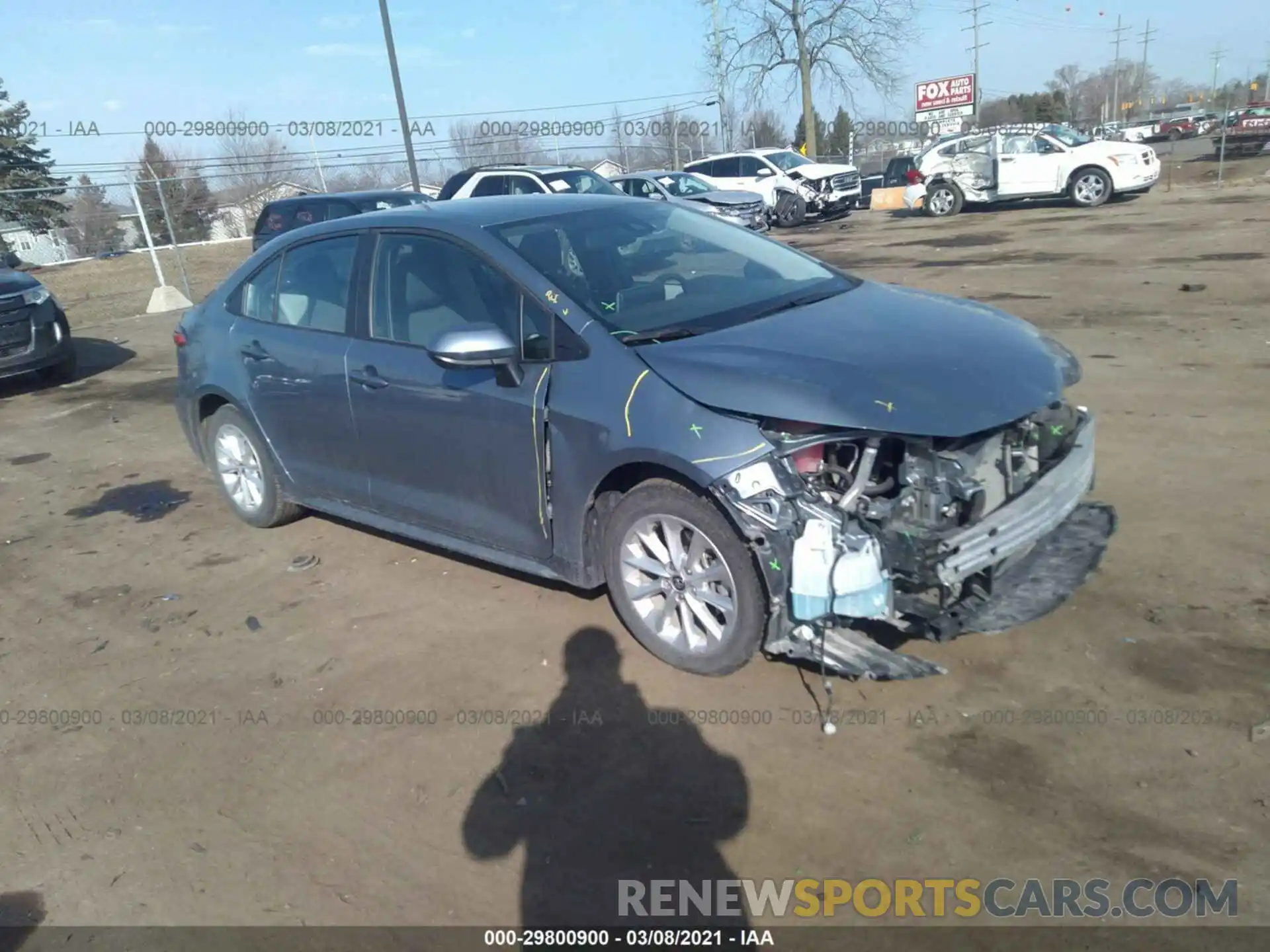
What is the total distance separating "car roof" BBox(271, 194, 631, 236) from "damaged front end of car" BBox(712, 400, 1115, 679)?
5.90ft

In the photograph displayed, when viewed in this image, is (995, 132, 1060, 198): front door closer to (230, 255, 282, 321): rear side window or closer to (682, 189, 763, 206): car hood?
(682, 189, 763, 206): car hood

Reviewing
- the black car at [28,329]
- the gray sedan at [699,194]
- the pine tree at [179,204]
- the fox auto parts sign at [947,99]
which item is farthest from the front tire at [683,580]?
the fox auto parts sign at [947,99]

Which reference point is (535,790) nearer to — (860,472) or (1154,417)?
(860,472)

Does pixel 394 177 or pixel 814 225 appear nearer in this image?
pixel 814 225

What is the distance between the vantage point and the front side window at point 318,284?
477 centimetres

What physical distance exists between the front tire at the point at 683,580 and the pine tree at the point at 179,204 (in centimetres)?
1936

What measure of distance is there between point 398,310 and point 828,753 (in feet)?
8.94

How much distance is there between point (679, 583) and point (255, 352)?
2.96 metres

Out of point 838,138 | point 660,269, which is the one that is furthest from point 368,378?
point 838,138

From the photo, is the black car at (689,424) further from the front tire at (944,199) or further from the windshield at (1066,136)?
the front tire at (944,199)

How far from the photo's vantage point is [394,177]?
36.8 meters

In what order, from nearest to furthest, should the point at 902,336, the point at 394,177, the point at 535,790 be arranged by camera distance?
the point at 535,790, the point at 902,336, the point at 394,177

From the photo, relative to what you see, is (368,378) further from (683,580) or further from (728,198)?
(728,198)

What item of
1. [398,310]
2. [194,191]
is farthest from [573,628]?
[194,191]
